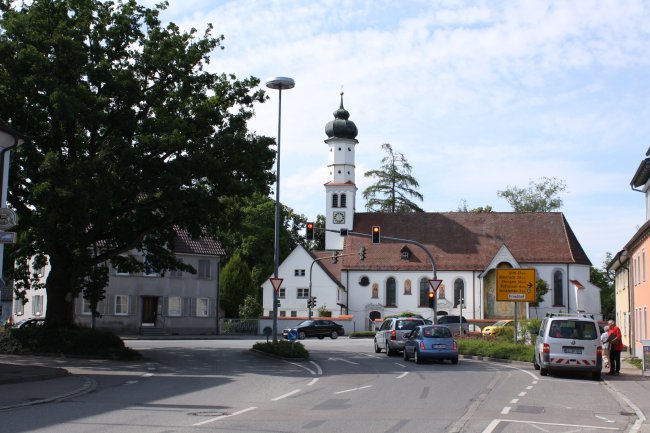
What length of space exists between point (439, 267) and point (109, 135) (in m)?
52.9

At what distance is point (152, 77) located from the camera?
3058 centimetres

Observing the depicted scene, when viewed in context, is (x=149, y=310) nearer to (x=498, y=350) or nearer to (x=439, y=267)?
(x=439, y=267)

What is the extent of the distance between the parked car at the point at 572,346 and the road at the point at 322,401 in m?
0.56

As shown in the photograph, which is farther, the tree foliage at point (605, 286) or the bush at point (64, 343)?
the tree foliage at point (605, 286)

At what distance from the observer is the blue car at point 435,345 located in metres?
27.9

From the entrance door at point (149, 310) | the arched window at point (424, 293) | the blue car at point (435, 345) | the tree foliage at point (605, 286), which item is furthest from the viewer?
the tree foliage at point (605, 286)

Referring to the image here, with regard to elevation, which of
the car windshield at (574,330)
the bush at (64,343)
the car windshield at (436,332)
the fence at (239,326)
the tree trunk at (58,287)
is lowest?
the fence at (239,326)

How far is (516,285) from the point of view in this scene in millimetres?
35281

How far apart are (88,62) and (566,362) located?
1883cm

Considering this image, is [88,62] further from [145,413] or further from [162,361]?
[145,413]

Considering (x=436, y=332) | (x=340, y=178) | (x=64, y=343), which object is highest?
(x=340, y=178)

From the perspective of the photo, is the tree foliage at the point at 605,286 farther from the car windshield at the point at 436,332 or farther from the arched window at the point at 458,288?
the car windshield at the point at 436,332

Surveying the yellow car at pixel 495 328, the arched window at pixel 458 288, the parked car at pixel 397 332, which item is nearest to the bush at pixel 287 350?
the parked car at pixel 397 332

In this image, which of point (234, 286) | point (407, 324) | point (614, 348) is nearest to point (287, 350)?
point (407, 324)
